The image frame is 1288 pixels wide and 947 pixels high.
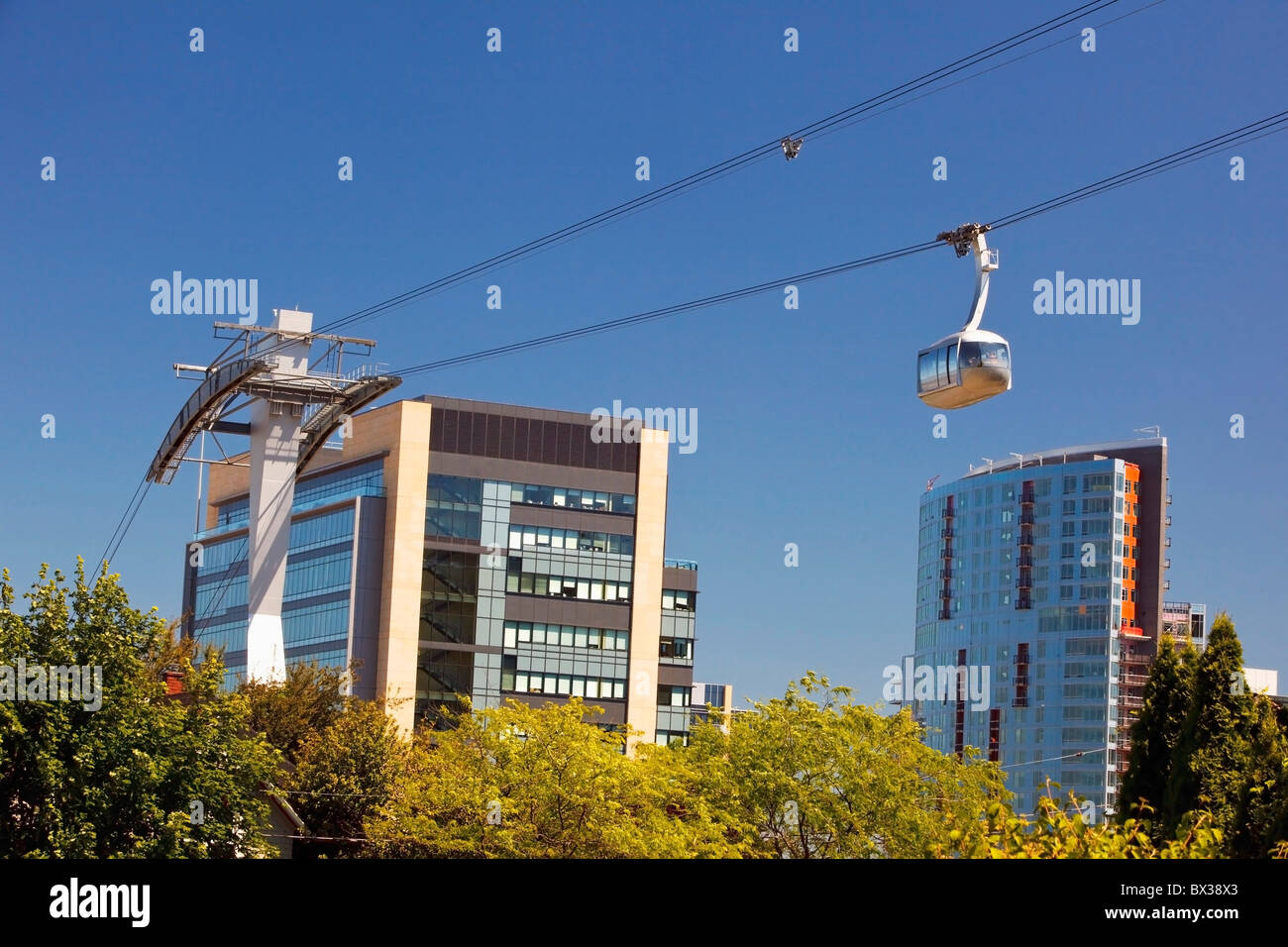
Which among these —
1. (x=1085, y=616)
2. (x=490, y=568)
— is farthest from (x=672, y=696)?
(x=1085, y=616)

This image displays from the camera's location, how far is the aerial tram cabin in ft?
70.6

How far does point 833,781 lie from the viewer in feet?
162

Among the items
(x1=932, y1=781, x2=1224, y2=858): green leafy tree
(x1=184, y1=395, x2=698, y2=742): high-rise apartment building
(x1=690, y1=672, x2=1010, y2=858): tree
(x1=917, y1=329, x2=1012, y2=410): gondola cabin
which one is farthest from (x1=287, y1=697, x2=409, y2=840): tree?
(x1=184, y1=395, x2=698, y2=742): high-rise apartment building

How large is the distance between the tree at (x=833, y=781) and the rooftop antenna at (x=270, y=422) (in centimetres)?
2233

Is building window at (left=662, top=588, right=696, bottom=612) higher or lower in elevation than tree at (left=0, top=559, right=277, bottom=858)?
higher

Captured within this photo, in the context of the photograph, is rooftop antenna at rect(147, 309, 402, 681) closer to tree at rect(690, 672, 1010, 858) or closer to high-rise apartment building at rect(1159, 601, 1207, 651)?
tree at rect(690, 672, 1010, 858)

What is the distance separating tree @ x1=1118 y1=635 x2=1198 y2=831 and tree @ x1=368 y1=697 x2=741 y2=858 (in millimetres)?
11672

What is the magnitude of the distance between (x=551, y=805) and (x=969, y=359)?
30.5m

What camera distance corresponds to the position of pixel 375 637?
110375 mm

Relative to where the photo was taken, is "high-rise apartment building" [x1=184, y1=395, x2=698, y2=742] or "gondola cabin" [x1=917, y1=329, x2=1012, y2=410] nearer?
"gondola cabin" [x1=917, y1=329, x2=1012, y2=410]

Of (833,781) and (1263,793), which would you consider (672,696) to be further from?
(1263,793)
